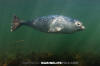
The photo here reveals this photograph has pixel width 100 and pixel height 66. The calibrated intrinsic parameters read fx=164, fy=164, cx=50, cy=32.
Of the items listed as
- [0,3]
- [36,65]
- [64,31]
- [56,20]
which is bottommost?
[36,65]

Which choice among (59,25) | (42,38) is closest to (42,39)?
(42,38)

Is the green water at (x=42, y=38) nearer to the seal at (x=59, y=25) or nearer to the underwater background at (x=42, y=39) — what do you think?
Answer: the underwater background at (x=42, y=39)

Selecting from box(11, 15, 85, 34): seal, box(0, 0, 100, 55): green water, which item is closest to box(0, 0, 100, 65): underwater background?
box(0, 0, 100, 55): green water

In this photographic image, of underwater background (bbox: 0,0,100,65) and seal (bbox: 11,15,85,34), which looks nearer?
seal (bbox: 11,15,85,34)

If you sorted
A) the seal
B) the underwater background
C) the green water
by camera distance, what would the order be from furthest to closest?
the green water
the underwater background
the seal

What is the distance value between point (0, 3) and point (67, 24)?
23.5m

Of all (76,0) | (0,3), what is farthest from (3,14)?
(76,0)

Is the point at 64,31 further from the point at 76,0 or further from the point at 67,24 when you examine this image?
the point at 76,0

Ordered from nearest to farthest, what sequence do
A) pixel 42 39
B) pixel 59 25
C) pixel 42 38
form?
pixel 59 25 → pixel 42 39 → pixel 42 38

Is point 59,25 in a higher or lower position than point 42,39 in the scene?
higher

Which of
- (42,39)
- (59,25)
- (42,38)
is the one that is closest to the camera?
(59,25)

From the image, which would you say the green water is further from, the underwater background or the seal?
the seal

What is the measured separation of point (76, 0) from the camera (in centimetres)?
2853

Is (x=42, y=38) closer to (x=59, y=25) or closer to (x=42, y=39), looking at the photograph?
(x=42, y=39)
